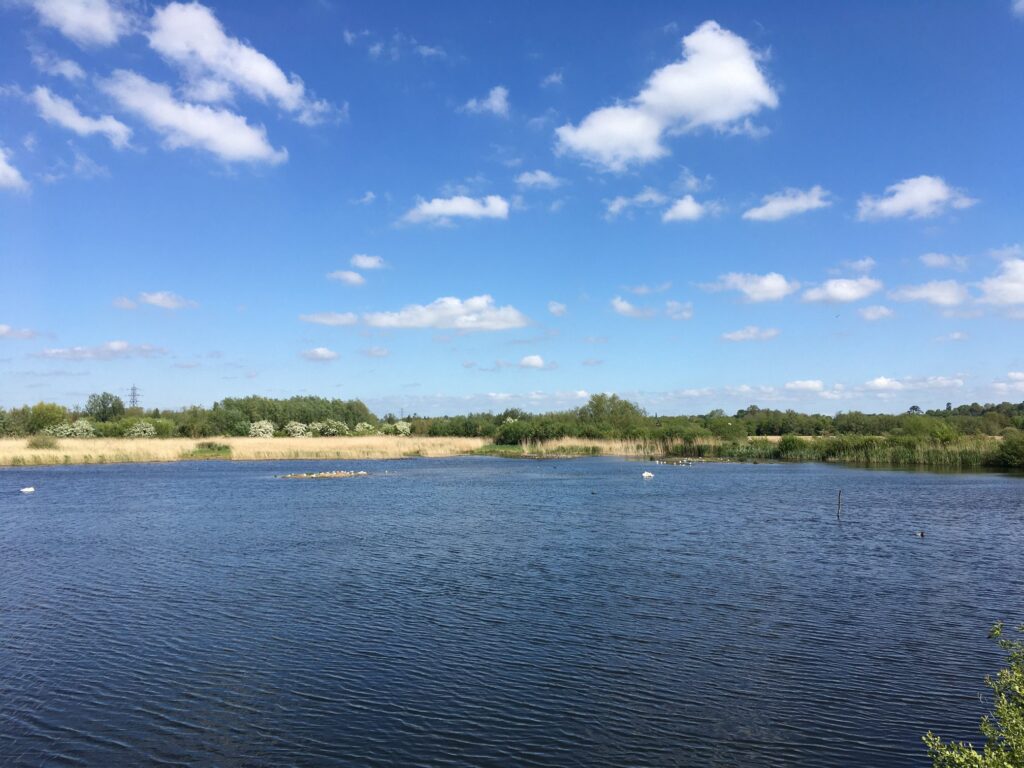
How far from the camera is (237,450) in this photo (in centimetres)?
6128

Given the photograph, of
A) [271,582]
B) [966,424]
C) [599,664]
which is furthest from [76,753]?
[966,424]

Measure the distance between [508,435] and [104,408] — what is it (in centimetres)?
5900

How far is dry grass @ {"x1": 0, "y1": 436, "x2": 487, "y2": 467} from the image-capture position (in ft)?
178

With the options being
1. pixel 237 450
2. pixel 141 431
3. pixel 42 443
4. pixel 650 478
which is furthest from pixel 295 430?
pixel 650 478

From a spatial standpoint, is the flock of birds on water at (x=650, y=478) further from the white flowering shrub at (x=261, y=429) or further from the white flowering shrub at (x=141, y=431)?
the white flowering shrub at (x=261, y=429)

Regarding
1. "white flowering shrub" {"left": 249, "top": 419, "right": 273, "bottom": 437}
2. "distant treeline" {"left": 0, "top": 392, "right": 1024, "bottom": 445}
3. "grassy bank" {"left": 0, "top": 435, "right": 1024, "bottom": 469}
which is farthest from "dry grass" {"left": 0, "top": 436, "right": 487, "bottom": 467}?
"white flowering shrub" {"left": 249, "top": 419, "right": 273, "bottom": 437}

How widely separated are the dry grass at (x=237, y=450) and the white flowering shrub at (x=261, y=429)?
23428mm

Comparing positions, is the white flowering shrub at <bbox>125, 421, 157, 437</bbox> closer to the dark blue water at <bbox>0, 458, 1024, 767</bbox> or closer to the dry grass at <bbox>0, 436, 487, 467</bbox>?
the dry grass at <bbox>0, 436, 487, 467</bbox>

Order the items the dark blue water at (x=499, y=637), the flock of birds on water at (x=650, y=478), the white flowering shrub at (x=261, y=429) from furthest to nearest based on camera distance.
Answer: the white flowering shrub at (x=261, y=429) < the flock of birds on water at (x=650, y=478) < the dark blue water at (x=499, y=637)

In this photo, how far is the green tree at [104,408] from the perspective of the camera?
3912 inches

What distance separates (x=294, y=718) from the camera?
27.4 feet

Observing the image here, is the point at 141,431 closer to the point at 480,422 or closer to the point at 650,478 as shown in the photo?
the point at 480,422

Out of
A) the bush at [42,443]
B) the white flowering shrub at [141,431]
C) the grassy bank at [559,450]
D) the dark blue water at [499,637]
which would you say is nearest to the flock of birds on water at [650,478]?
the dark blue water at [499,637]

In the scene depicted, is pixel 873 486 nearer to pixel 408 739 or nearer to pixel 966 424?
pixel 408 739
